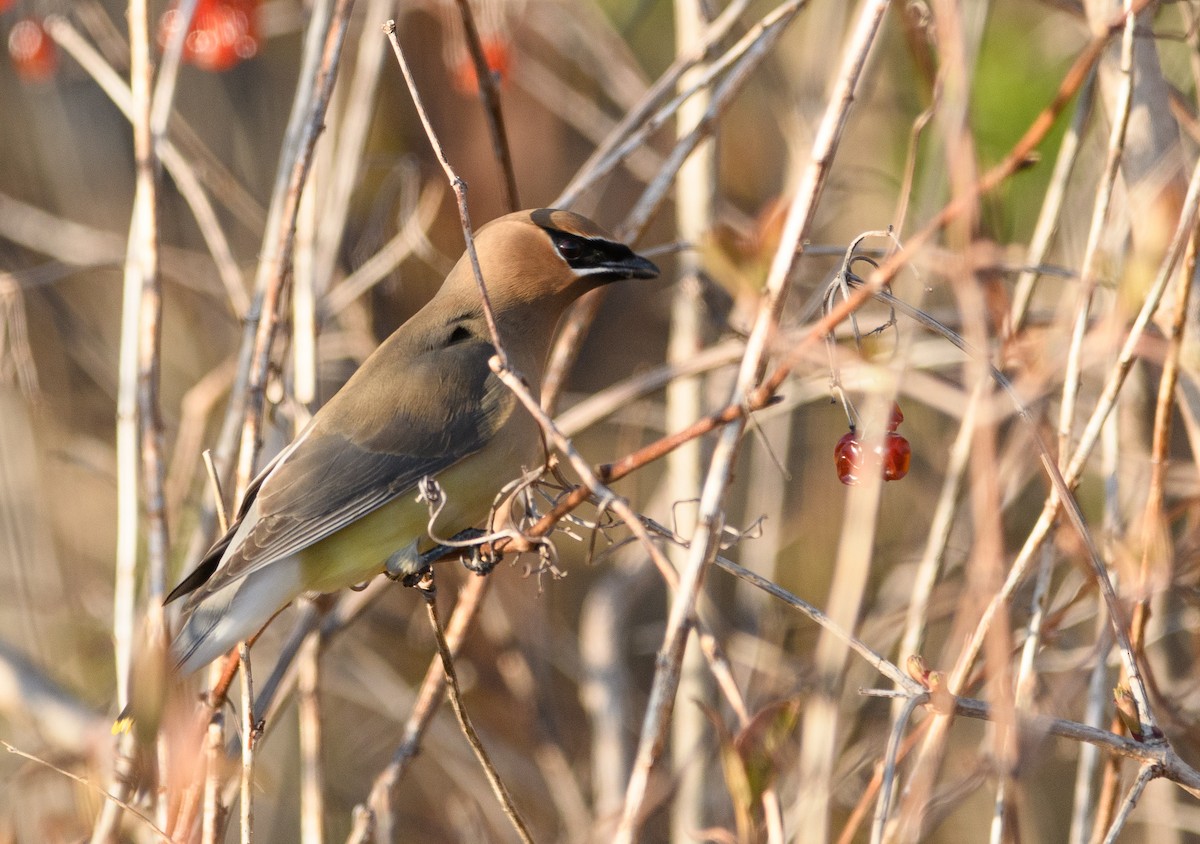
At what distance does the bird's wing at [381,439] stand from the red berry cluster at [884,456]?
119 cm

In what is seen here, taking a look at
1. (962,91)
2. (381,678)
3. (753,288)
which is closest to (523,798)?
(381,678)

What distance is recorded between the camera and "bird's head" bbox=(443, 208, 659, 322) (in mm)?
3229

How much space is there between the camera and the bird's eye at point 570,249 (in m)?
3.27

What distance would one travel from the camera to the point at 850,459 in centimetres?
215

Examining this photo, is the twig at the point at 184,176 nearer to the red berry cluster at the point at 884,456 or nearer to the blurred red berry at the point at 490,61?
the blurred red berry at the point at 490,61

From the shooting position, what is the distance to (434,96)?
593cm

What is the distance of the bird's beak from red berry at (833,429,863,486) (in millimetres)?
1011

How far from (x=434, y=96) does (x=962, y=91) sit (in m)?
4.65

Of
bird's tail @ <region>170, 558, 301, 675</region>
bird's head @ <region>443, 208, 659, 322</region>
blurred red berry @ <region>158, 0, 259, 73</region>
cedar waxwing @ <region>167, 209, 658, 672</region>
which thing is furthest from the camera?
blurred red berry @ <region>158, 0, 259, 73</region>

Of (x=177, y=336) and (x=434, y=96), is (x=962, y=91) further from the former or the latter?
(x=177, y=336)

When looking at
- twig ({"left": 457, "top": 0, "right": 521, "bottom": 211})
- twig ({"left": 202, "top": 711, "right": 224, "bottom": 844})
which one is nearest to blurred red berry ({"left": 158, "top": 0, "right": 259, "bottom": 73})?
twig ({"left": 457, "top": 0, "right": 521, "bottom": 211})

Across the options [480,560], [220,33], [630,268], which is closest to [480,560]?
[480,560]

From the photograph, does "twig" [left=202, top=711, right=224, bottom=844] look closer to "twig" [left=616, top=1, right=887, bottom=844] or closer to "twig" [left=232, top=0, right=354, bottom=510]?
"twig" [left=232, top=0, right=354, bottom=510]

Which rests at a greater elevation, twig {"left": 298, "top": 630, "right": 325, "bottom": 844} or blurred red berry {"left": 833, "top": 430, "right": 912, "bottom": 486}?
blurred red berry {"left": 833, "top": 430, "right": 912, "bottom": 486}
